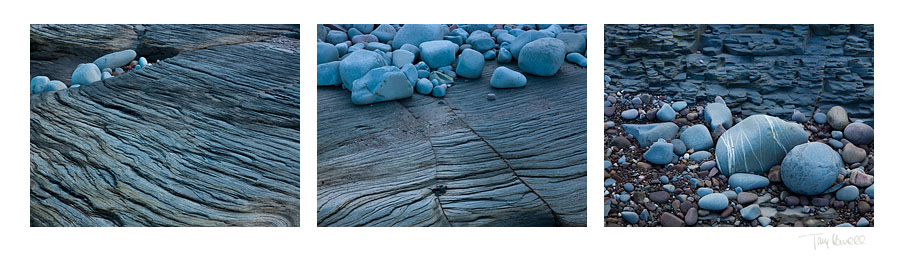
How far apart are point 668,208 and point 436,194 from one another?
1.04 meters

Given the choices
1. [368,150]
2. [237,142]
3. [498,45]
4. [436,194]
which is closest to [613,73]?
[498,45]

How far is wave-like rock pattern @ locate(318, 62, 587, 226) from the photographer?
9.15ft

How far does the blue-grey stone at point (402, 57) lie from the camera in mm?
2914

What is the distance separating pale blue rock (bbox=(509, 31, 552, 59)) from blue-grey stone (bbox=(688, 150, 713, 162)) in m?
0.76

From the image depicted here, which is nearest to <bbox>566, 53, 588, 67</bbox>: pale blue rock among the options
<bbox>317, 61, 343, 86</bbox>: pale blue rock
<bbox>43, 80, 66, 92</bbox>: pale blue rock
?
<bbox>317, 61, 343, 86</bbox>: pale blue rock

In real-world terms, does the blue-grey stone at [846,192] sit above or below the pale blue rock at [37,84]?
below

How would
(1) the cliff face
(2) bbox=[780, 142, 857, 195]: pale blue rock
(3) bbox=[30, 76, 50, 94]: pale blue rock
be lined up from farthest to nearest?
(3) bbox=[30, 76, 50, 94]: pale blue rock, (1) the cliff face, (2) bbox=[780, 142, 857, 195]: pale blue rock

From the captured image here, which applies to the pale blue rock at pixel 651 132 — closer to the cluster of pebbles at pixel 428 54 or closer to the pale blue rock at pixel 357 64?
the cluster of pebbles at pixel 428 54

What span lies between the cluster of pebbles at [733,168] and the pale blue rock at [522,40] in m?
0.45

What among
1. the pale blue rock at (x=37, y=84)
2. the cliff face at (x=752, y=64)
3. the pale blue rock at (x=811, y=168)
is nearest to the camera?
the pale blue rock at (x=811, y=168)

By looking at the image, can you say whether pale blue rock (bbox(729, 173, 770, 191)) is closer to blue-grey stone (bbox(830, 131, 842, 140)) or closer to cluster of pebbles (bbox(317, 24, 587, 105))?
blue-grey stone (bbox(830, 131, 842, 140))

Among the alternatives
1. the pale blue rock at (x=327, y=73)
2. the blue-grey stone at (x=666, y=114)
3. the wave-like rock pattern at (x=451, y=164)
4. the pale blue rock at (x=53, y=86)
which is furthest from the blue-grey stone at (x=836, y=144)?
the pale blue rock at (x=53, y=86)

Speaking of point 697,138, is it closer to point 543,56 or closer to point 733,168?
point 733,168
